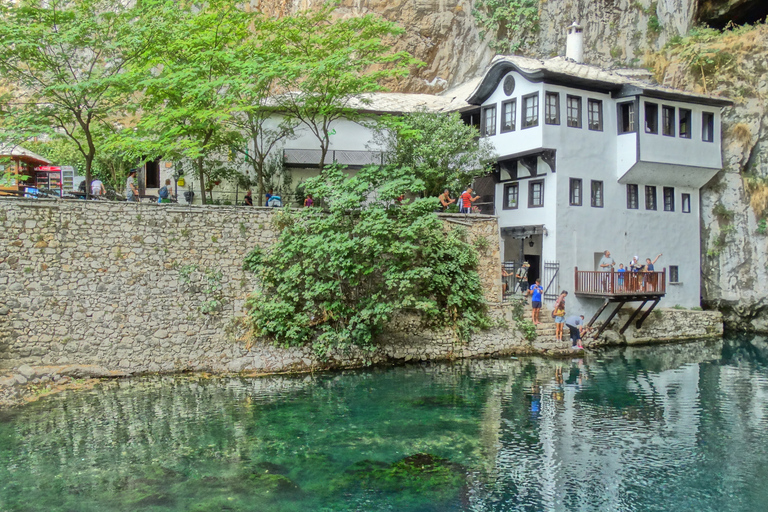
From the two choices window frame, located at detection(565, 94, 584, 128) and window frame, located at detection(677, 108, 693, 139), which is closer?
window frame, located at detection(565, 94, 584, 128)

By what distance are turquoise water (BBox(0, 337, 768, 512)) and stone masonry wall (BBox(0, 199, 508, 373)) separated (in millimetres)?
1254

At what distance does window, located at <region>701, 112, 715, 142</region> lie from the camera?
2867 cm

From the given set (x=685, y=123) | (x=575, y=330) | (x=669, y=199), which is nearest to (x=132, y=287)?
(x=575, y=330)

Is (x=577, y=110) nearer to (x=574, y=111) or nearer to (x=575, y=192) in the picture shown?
(x=574, y=111)

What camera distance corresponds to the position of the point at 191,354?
19703 millimetres

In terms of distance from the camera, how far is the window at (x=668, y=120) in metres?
27.5

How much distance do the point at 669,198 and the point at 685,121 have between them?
3495mm

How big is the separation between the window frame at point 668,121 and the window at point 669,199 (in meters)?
2.68

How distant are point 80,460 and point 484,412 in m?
9.23

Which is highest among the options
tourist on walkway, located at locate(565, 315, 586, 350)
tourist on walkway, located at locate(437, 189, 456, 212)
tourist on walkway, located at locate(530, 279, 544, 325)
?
tourist on walkway, located at locate(437, 189, 456, 212)

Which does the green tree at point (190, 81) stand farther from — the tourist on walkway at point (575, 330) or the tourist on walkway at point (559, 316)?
the tourist on walkway at point (575, 330)

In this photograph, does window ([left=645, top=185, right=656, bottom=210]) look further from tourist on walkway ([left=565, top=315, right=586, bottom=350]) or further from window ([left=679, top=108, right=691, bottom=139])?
tourist on walkway ([left=565, top=315, right=586, bottom=350])

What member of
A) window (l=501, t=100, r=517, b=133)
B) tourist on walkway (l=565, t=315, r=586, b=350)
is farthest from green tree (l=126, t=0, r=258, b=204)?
tourist on walkway (l=565, t=315, r=586, b=350)

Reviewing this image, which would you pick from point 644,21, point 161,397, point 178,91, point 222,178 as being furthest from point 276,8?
point 161,397
